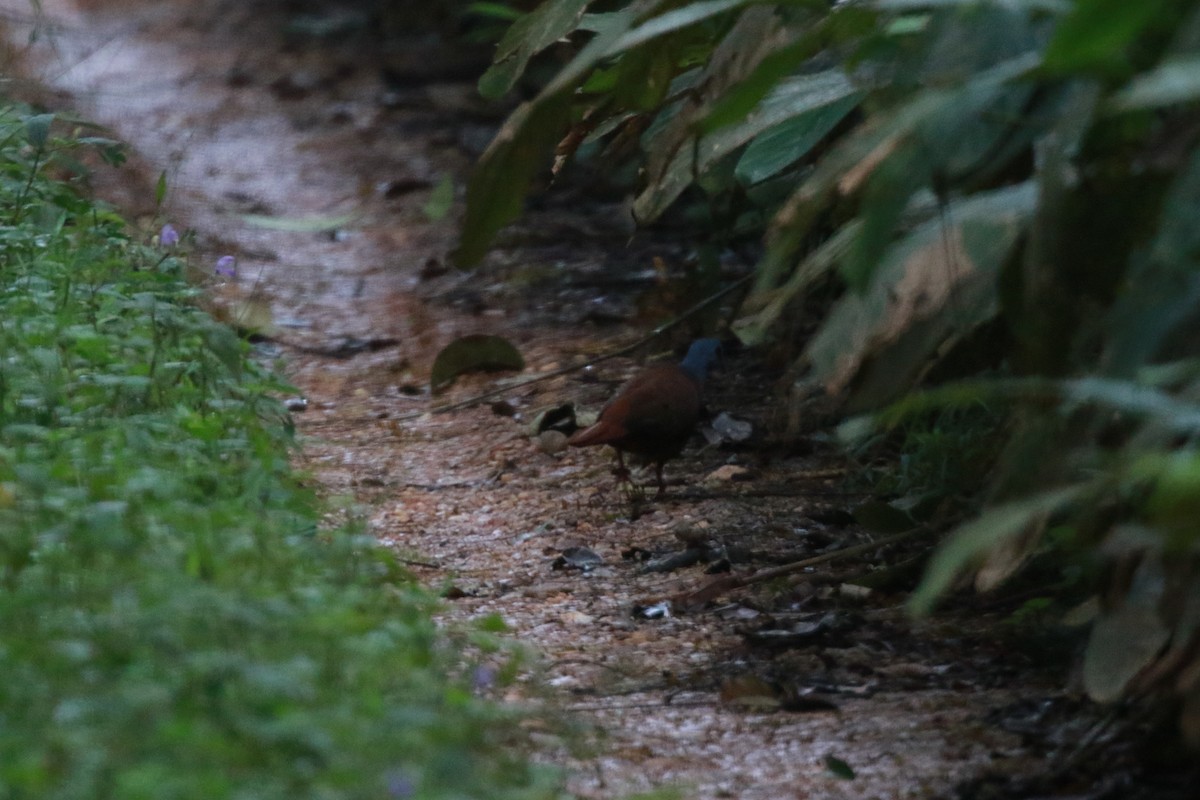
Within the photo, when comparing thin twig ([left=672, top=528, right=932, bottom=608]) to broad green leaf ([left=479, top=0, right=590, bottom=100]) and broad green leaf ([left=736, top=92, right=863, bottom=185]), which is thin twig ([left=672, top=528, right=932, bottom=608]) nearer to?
broad green leaf ([left=736, top=92, right=863, bottom=185])

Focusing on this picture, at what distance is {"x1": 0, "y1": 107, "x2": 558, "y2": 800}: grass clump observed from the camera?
203cm

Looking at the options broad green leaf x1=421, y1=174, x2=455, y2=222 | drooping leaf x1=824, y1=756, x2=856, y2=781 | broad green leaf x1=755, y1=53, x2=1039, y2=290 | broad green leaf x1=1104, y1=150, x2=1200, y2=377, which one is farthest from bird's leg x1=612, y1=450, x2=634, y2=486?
broad green leaf x1=421, y1=174, x2=455, y2=222

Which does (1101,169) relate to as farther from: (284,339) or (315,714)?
(284,339)

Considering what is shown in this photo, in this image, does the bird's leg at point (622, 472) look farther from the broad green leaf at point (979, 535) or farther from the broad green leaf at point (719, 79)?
the broad green leaf at point (979, 535)

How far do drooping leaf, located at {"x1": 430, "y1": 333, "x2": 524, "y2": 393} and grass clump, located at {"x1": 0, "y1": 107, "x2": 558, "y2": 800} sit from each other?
55.2 inches

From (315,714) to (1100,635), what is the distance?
1172 mm

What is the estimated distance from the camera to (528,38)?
12.5 feet

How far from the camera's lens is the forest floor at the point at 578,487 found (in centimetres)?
286

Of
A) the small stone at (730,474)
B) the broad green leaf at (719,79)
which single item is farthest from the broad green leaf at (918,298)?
the small stone at (730,474)

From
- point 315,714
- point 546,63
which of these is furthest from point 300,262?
point 315,714

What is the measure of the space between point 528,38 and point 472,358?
6.08 feet

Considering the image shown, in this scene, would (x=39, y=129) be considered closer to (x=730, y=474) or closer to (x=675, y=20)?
(x=730, y=474)

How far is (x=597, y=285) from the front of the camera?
6.54 metres

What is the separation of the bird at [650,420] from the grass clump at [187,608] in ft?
2.86
